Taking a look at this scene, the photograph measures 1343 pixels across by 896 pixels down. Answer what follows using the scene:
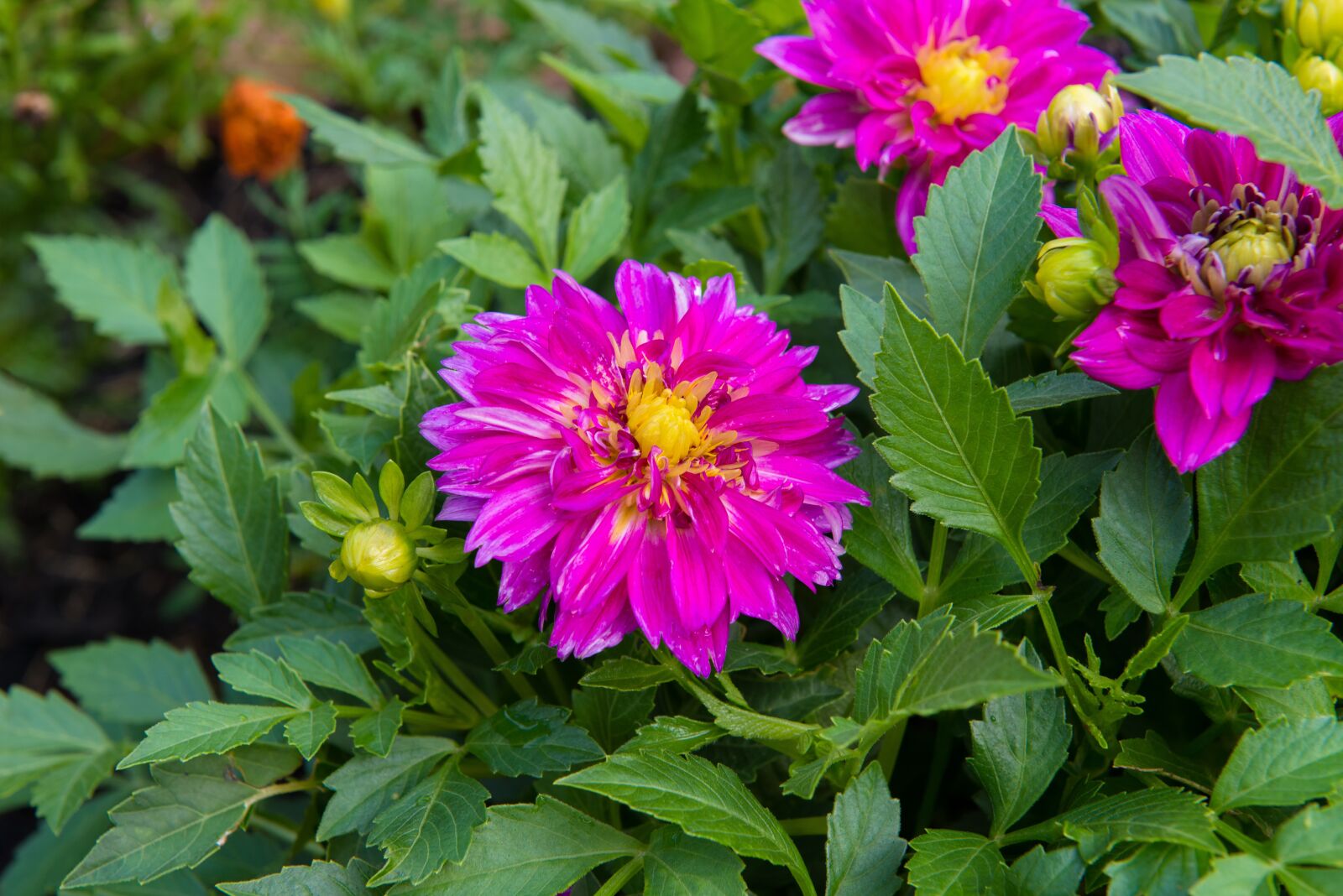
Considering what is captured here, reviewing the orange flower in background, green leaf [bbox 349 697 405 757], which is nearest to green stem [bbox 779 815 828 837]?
green leaf [bbox 349 697 405 757]

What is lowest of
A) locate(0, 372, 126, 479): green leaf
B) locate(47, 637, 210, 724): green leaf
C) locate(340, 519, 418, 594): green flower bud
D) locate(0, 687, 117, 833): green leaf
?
locate(47, 637, 210, 724): green leaf

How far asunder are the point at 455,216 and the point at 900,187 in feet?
1.41

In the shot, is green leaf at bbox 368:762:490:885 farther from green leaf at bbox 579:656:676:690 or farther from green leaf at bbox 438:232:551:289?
green leaf at bbox 438:232:551:289

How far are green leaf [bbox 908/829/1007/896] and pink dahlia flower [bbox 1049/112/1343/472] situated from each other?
0.76 ft

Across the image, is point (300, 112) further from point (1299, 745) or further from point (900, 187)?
point (1299, 745)

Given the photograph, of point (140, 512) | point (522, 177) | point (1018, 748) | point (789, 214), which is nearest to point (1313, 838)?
point (1018, 748)

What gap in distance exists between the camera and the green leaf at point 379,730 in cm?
63

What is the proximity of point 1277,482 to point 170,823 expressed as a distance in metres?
0.67

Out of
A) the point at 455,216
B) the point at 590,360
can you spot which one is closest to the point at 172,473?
the point at 455,216

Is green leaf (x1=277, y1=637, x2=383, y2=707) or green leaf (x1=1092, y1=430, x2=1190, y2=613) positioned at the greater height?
green leaf (x1=1092, y1=430, x2=1190, y2=613)

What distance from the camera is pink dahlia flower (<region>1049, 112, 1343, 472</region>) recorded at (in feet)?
1.84

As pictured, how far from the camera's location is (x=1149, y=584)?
613mm

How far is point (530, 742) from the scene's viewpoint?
648mm

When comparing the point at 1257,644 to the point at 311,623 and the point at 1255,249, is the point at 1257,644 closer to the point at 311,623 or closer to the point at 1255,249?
the point at 1255,249
